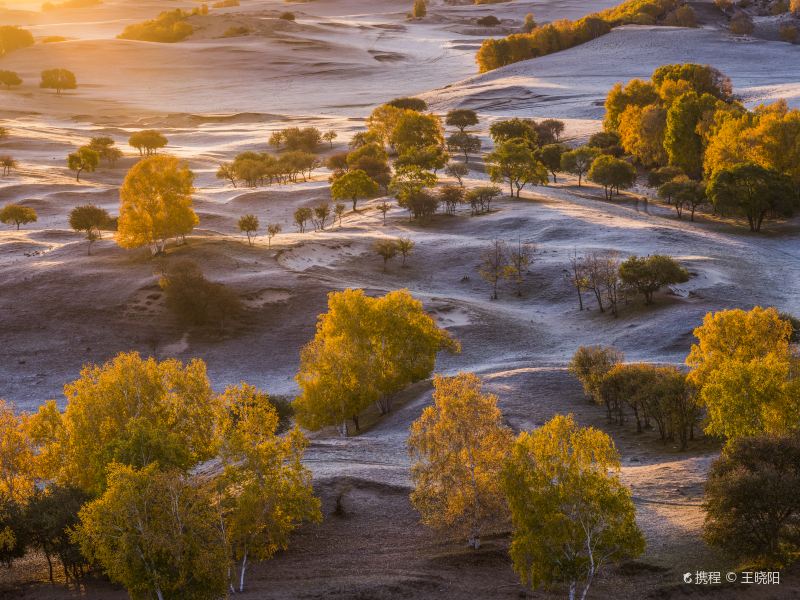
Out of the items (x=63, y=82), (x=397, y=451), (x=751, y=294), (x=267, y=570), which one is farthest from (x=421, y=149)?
(x=63, y=82)

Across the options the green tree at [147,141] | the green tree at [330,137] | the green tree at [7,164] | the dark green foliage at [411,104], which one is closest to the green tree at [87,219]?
the green tree at [7,164]

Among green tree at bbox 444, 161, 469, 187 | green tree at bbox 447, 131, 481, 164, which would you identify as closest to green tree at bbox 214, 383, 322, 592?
green tree at bbox 444, 161, 469, 187

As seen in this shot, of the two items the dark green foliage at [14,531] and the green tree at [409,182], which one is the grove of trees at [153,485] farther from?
the green tree at [409,182]

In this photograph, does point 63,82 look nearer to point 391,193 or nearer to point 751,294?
point 391,193

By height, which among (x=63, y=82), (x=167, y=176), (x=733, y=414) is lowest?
(x=733, y=414)

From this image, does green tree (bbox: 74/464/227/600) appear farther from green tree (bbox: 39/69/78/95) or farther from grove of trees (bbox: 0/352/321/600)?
green tree (bbox: 39/69/78/95)

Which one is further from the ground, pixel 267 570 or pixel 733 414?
pixel 733 414

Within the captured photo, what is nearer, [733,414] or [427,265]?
[733,414]
